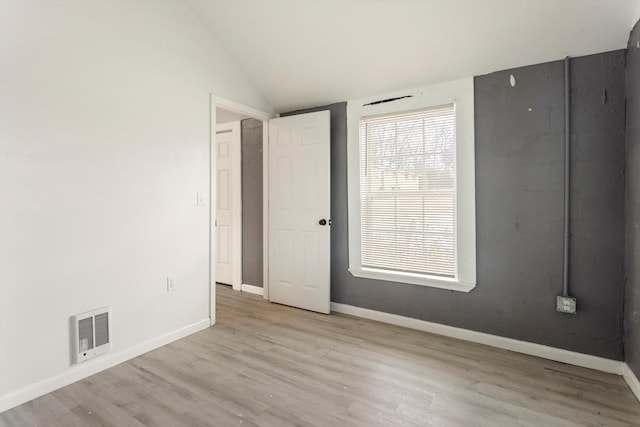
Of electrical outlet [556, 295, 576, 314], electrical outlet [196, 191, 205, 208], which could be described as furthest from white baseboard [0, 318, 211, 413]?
electrical outlet [556, 295, 576, 314]

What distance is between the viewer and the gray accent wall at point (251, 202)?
400 centimetres

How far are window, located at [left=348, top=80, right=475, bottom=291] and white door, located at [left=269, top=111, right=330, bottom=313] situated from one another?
0.31m

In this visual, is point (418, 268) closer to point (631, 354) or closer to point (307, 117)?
point (631, 354)

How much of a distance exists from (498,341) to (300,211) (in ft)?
7.11

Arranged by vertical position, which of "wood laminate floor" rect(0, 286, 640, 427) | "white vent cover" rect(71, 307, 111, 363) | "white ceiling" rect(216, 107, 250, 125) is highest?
"white ceiling" rect(216, 107, 250, 125)

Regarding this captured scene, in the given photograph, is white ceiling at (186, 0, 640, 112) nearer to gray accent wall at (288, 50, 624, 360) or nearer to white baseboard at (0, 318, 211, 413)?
gray accent wall at (288, 50, 624, 360)

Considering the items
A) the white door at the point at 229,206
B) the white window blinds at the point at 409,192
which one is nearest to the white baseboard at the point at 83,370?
the white door at the point at 229,206

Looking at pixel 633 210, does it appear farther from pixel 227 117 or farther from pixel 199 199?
pixel 227 117

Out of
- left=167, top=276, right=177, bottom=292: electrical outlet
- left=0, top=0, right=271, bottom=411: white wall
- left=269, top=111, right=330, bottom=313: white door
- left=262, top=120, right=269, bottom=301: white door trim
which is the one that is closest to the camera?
left=0, top=0, right=271, bottom=411: white wall

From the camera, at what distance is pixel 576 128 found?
227cm

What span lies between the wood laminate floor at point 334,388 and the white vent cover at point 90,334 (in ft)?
0.55

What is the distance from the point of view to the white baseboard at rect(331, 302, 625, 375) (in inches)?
86.7

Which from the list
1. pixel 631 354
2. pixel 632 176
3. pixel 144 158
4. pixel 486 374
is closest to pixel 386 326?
pixel 486 374

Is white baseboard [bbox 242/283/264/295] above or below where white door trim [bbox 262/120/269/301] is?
below
